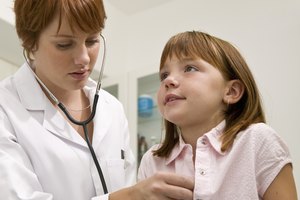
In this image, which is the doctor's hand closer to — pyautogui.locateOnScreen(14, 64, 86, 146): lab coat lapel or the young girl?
the young girl

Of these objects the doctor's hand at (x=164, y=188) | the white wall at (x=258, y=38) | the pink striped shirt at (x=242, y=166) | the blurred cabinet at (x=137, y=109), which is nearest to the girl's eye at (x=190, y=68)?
the pink striped shirt at (x=242, y=166)

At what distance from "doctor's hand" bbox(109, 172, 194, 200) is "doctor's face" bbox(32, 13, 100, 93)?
1.33ft

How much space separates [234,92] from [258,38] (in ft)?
3.74

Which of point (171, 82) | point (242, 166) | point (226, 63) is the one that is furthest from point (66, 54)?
point (242, 166)

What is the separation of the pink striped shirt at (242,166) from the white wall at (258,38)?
1012 millimetres

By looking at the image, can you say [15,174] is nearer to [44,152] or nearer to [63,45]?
[44,152]

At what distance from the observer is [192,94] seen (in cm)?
109

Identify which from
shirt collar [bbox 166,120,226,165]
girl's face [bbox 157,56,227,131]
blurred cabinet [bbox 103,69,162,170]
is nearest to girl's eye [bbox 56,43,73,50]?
girl's face [bbox 157,56,227,131]

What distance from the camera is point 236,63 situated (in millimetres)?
1170

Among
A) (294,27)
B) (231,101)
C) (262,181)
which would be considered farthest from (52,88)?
(294,27)

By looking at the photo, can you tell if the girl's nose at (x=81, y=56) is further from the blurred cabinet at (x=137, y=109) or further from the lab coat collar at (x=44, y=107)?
the blurred cabinet at (x=137, y=109)

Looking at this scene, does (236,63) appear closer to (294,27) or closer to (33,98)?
(33,98)

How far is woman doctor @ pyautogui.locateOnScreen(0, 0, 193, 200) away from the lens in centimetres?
110

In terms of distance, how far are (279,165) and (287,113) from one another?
1114 mm
